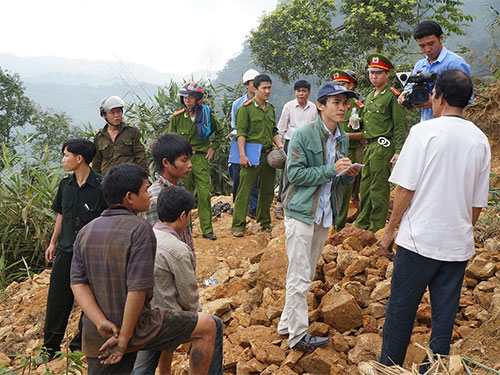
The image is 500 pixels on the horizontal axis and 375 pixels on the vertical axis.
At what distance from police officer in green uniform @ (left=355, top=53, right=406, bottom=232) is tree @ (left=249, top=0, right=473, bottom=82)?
6341mm

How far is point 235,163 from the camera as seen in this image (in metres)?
5.46

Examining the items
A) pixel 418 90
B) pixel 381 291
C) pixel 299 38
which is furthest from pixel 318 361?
pixel 299 38

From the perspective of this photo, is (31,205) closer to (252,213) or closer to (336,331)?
(252,213)

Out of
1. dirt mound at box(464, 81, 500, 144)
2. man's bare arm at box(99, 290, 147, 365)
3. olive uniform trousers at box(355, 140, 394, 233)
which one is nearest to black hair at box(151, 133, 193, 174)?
man's bare arm at box(99, 290, 147, 365)

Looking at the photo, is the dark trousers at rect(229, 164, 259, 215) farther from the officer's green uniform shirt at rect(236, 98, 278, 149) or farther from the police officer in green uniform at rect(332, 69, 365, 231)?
the police officer in green uniform at rect(332, 69, 365, 231)

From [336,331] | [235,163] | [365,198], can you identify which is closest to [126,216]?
[336,331]

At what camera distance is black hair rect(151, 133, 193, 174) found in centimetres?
265

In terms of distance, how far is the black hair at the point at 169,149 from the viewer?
2650mm

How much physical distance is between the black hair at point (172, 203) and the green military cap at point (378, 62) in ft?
9.19

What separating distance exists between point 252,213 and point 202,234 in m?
0.82

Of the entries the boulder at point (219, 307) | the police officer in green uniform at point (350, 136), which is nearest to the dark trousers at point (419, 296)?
the boulder at point (219, 307)

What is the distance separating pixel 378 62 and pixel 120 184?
318 cm

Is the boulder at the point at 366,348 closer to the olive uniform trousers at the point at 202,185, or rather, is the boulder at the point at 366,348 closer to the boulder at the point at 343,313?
the boulder at the point at 343,313

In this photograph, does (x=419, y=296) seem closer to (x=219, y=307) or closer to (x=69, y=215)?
(x=219, y=307)
